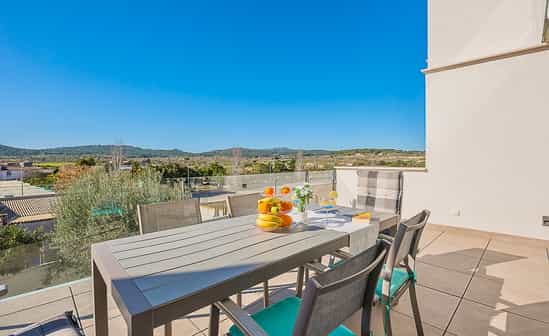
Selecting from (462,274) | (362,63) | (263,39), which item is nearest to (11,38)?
(263,39)

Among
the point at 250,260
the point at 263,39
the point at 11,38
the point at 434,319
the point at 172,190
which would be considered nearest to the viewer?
the point at 250,260

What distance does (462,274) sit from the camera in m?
2.66

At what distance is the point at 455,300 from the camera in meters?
2.18

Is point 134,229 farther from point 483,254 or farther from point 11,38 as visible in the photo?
point 483,254

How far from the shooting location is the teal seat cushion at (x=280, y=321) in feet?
3.62

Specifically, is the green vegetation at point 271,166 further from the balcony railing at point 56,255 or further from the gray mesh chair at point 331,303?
the gray mesh chair at point 331,303

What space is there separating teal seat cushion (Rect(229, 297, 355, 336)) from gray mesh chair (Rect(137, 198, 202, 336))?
1.03 m

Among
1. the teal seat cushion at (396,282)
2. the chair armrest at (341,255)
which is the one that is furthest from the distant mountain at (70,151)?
the teal seat cushion at (396,282)

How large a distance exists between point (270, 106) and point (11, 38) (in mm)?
9101

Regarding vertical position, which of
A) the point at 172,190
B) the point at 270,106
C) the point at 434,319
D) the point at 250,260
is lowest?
the point at 434,319

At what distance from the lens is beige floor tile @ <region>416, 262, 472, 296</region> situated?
2377 millimetres

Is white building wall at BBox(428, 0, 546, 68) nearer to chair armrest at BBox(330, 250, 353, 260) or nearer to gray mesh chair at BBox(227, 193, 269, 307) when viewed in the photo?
gray mesh chair at BBox(227, 193, 269, 307)

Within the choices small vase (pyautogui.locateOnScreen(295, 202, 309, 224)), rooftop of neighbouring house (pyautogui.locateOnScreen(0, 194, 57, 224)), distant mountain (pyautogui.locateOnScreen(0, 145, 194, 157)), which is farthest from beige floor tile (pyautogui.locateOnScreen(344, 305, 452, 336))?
distant mountain (pyautogui.locateOnScreen(0, 145, 194, 157))

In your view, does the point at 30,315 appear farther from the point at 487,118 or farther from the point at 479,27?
the point at 479,27
